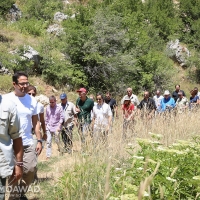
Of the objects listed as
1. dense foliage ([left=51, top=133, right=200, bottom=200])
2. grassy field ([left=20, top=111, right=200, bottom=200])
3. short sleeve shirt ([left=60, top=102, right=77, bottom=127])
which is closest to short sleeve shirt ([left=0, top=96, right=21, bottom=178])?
dense foliage ([left=51, top=133, right=200, bottom=200])

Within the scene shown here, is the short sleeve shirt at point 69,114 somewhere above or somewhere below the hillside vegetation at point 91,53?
below

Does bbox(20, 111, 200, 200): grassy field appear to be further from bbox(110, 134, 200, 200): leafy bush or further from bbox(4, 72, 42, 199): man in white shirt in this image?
bbox(4, 72, 42, 199): man in white shirt

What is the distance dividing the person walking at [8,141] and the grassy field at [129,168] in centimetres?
63

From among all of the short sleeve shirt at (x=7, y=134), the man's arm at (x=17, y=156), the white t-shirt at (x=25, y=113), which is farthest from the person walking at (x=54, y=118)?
the short sleeve shirt at (x=7, y=134)

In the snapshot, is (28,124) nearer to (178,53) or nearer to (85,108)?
(85,108)

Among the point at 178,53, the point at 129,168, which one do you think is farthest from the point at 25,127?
the point at 178,53

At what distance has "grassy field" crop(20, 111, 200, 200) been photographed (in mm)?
2175

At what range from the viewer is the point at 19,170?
268 cm

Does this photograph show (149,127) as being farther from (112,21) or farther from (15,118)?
(112,21)

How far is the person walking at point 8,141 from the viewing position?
2.48 meters

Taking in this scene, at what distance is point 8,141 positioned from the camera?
2553mm

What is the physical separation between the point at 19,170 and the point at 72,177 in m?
0.82

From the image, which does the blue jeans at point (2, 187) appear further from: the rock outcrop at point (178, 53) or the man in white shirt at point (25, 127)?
the rock outcrop at point (178, 53)

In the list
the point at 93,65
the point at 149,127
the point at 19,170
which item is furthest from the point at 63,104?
the point at 93,65
